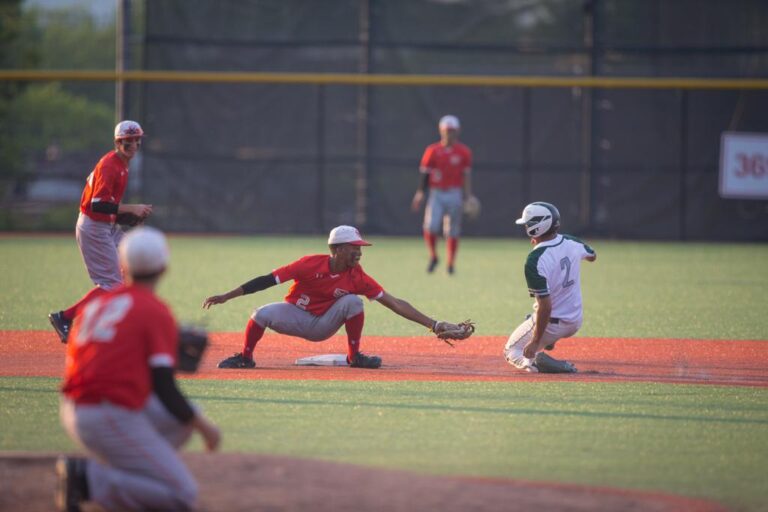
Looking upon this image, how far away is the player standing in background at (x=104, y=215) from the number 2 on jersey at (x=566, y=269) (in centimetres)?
331

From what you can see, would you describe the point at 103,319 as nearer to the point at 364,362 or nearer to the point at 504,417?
the point at 504,417

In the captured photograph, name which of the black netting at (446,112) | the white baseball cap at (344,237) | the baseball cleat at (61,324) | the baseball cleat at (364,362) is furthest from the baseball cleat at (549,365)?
the black netting at (446,112)

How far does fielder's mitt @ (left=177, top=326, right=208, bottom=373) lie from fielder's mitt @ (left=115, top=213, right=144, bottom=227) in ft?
13.0

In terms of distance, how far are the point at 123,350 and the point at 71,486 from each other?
65 cm

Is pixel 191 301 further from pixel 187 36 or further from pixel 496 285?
pixel 187 36

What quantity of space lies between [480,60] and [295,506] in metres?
19.7

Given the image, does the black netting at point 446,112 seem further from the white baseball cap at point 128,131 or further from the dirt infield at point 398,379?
the white baseball cap at point 128,131

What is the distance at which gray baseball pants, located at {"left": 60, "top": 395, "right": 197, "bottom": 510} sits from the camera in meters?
4.85

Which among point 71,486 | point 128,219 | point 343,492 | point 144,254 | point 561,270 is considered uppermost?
point 128,219

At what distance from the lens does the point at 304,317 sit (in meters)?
9.09

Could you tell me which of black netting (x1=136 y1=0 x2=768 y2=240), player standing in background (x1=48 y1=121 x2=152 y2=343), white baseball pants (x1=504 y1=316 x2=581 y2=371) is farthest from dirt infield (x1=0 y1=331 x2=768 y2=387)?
black netting (x1=136 y1=0 x2=768 y2=240)

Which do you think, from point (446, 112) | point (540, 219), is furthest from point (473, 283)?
point (446, 112)

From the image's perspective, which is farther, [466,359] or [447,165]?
[447,165]

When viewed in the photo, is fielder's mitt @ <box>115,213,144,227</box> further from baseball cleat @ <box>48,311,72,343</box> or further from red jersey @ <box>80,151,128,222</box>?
baseball cleat @ <box>48,311,72,343</box>
